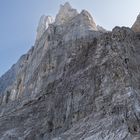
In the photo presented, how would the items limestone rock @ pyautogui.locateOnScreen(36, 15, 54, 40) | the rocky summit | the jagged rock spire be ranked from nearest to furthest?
the rocky summit → the jagged rock spire → limestone rock @ pyautogui.locateOnScreen(36, 15, 54, 40)

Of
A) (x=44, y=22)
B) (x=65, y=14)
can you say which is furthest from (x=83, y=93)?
(x=44, y=22)

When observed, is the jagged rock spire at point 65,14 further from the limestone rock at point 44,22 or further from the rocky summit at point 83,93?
the rocky summit at point 83,93

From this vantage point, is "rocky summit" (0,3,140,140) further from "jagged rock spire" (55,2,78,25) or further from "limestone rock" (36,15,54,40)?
"limestone rock" (36,15,54,40)

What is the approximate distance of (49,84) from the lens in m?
43.2

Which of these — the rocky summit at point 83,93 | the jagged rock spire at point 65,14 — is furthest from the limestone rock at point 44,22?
the rocky summit at point 83,93

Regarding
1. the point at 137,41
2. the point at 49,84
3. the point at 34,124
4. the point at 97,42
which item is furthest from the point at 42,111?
the point at 137,41

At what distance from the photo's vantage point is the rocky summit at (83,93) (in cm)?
2833

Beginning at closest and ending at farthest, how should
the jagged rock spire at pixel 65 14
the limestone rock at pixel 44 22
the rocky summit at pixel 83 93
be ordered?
the rocky summit at pixel 83 93 < the jagged rock spire at pixel 65 14 < the limestone rock at pixel 44 22

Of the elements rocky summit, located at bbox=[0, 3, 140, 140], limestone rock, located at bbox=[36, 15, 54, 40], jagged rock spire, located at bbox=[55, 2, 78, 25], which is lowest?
rocky summit, located at bbox=[0, 3, 140, 140]

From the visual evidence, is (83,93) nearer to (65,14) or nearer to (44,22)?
(65,14)

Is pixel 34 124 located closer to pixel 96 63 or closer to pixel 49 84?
pixel 49 84

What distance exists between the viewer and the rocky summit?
1115 inches

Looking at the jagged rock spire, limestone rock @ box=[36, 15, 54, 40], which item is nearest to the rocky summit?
the jagged rock spire

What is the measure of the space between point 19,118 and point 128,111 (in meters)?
17.5
